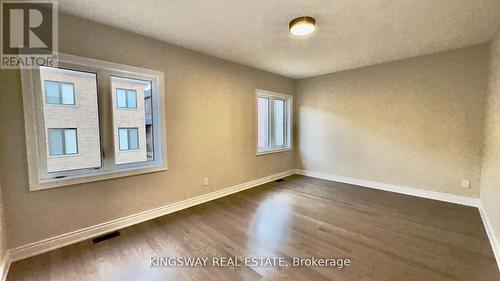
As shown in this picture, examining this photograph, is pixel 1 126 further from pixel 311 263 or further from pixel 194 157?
pixel 311 263

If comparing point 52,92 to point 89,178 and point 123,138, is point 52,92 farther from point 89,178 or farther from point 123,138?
point 89,178

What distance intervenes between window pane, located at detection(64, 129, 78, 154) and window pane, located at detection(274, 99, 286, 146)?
3.81m

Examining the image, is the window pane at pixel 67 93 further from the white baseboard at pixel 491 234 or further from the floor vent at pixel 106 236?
the white baseboard at pixel 491 234

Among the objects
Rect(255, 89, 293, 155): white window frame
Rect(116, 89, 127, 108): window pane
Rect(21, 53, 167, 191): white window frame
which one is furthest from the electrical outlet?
Rect(116, 89, 127, 108): window pane

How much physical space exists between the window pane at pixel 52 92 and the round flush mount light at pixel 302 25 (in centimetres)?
268

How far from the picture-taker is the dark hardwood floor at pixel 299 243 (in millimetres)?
1754

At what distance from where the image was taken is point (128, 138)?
107 inches

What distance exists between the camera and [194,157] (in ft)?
10.7

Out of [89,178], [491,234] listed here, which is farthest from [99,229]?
[491,234]

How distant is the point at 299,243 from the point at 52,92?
10.2ft

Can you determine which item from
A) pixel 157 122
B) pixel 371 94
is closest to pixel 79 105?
pixel 157 122

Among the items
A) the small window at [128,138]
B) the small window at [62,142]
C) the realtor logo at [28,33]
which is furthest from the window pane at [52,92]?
the small window at [128,138]

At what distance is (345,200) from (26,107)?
4265mm

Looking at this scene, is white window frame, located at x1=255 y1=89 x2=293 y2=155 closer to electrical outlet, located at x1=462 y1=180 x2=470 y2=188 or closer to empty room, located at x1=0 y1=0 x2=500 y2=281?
empty room, located at x1=0 y1=0 x2=500 y2=281
